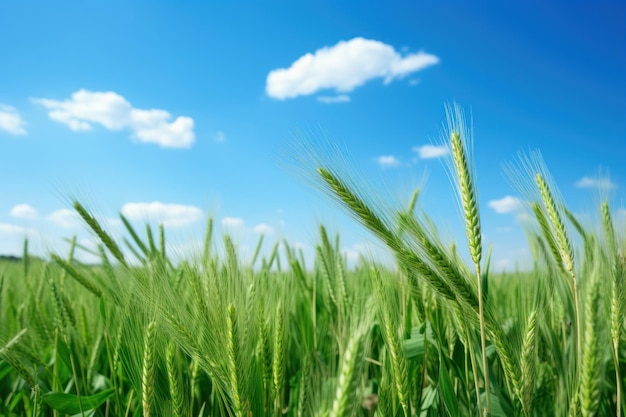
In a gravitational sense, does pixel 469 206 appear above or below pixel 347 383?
above

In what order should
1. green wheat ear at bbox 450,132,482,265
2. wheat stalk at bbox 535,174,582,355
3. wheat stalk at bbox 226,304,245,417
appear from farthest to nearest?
1. wheat stalk at bbox 535,174,582,355
2. green wheat ear at bbox 450,132,482,265
3. wheat stalk at bbox 226,304,245,417

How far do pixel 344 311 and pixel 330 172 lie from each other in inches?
30.8

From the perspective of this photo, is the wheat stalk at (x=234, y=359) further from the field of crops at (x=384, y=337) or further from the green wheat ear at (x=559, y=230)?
the green wheat ear at (x=559, y=230)

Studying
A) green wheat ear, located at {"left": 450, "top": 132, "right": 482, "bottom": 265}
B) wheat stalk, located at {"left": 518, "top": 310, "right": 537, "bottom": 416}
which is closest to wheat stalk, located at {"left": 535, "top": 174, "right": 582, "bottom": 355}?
wheat stalk, located at {"left": 518, "top": 310, "right": 537, "bottom": 416}

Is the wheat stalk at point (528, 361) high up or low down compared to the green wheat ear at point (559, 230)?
down

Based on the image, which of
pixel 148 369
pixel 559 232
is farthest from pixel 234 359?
pixel 559 232

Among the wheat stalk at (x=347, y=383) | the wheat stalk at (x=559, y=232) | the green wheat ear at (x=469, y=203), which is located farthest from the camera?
the wheat stalk at (x=559, y=232)

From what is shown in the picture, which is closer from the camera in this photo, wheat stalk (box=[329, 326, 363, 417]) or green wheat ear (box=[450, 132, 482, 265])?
wheat stalk (box=[329, 326, 363, 417])

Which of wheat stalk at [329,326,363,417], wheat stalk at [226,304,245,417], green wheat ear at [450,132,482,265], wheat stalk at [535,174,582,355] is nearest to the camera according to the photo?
wheat stalk at [329,326,363,417]

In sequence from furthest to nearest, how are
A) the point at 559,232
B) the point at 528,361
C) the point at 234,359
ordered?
the point at 559,232
the point at 528,361
the point at 234,359

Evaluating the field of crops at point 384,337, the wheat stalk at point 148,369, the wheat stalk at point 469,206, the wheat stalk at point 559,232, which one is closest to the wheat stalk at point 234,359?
the field of crops at point 384,337

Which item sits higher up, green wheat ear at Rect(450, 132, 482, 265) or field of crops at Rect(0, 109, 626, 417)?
green wheat ear at Rect(450, 132, 482, 265)

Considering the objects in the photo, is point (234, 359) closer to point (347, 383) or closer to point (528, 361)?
point (347, 383)

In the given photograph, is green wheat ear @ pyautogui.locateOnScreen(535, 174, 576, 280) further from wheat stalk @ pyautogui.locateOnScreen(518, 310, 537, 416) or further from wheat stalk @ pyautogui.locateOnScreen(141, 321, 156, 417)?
wheat stalk @ pyautogui.locateOnScreen(141, 321, 156, 417)
